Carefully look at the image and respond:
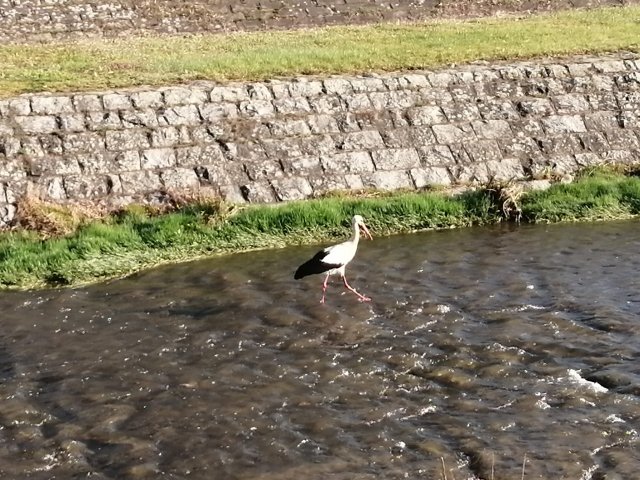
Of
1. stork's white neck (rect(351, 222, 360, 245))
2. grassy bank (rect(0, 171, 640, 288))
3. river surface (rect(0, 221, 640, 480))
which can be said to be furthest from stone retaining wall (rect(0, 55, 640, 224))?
stork's white neck (rect(351, 222, 360, 245))

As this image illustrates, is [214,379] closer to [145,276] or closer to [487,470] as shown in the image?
[487,470]

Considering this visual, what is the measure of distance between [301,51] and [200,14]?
17.9ft

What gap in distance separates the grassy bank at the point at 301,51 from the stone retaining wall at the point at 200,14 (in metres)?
1.42

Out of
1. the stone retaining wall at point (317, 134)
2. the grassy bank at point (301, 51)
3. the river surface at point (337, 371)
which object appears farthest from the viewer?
the grassy bank at point (301, 51)

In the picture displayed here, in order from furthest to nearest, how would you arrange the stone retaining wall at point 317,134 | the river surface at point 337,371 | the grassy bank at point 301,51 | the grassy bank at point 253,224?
1. the grassy bank at point 301,51
2. the stone retaining wall at point 317,134
3. the grassy bank at point 253,224
4. the river surface at point 337,371

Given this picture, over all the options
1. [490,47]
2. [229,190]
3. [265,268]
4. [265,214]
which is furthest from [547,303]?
[490,47]

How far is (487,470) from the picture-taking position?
6809 millimetres

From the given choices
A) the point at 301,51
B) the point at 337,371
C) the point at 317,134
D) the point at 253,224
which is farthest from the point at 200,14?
the point at 337,371

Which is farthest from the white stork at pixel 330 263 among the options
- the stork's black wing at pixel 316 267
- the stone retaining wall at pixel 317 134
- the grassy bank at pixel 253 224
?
the stone retaining wall at pixel 317 134

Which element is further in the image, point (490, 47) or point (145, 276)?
point (490, 47)

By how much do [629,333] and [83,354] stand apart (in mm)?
5357

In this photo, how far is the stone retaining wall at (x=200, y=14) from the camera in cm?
2144

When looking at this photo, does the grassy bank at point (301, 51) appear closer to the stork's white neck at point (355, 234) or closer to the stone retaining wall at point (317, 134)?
the stone retaining wall at point (317, 134)

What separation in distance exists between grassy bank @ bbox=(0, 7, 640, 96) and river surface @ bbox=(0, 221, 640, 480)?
510cm
